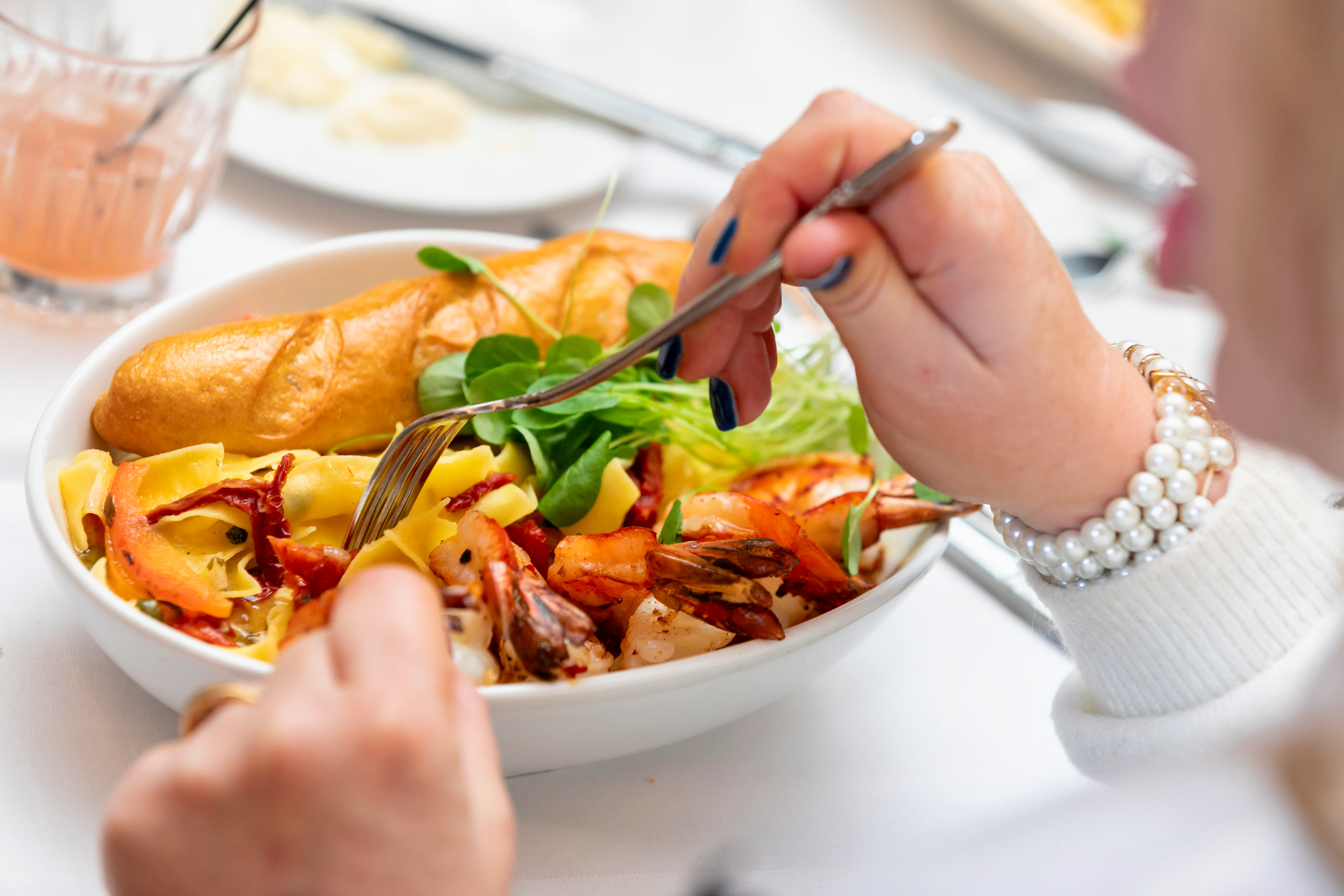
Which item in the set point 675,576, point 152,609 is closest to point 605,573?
point 675,576

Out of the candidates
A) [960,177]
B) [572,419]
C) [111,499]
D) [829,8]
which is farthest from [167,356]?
[829,8]

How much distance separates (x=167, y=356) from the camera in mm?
1094

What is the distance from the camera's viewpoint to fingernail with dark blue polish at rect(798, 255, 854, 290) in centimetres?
78

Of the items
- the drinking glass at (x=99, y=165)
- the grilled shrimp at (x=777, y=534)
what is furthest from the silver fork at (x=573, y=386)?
the drinking glass at (x=99, y=165)

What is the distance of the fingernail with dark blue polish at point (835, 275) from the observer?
78cm

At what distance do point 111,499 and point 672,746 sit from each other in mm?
596

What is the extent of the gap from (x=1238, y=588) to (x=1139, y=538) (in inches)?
3.7

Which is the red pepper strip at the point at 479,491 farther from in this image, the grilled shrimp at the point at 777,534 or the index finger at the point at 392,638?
the index finger at the point at 392,638

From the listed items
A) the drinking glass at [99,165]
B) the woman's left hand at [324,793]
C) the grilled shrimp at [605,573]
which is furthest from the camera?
the drinking glass at [99,165]

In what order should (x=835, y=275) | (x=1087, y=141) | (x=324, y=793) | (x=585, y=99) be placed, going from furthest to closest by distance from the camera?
1. (x=1087, y=141)
2. (x=585, y=99)
3. (x=835, y=275)
4. (x=324, y=793)

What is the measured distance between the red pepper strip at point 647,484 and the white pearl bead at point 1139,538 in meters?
0.49

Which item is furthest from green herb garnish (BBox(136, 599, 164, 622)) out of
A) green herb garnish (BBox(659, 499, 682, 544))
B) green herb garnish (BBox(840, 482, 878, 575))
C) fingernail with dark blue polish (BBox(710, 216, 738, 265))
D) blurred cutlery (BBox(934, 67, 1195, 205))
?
blurred cutlery (BBox(934, 67, 1195, 205))

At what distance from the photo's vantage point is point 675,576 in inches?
36.9

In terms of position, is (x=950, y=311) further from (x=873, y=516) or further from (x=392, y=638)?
(x=392, y=638)
